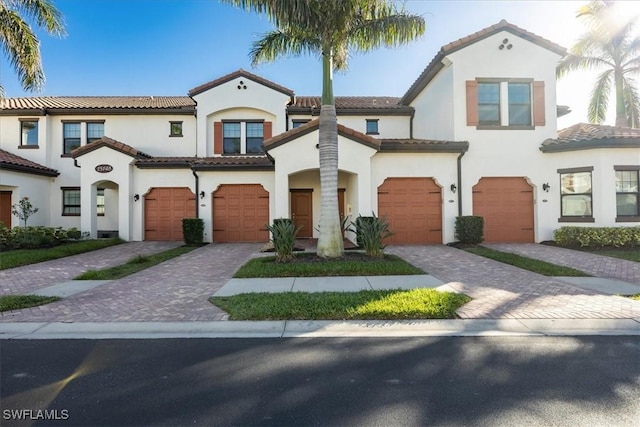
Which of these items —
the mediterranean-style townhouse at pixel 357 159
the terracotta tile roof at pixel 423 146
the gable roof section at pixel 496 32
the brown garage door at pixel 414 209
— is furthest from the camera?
the brown garage door at pixel 414 209

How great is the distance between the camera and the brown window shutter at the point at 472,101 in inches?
534

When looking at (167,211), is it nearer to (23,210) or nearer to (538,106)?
(23,210)

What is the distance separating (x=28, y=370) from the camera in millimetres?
3666

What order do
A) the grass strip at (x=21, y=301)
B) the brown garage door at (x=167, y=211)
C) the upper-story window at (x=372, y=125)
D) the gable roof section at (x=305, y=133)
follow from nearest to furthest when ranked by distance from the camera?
the grass strip at (x=21, y=301) → the gable roof section at (x=305, y=133) → the brown garage door at (x=167, y=211) → the upper-story window at (x=372, y=125)

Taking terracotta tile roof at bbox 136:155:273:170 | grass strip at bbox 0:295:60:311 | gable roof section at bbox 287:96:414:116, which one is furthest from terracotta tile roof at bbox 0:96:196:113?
grass strip at bbox 0:295:60:311

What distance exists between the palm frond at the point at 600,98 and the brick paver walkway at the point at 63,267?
80.4ft

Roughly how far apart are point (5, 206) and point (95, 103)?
741 cm

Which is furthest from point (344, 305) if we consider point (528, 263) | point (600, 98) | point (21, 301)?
point (600, 98)

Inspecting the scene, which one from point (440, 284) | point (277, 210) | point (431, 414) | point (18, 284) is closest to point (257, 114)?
point (277, 210)

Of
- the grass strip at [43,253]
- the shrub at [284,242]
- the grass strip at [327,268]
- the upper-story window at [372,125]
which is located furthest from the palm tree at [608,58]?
the grass strip at [43,253]

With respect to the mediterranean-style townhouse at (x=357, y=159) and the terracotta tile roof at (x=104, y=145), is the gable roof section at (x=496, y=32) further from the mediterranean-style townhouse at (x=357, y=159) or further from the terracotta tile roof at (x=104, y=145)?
the terracotta tile roof at (x=104, y=145)

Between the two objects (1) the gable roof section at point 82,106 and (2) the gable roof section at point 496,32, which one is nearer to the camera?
(2) the gable roof section at point 496,32

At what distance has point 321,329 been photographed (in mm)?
4793

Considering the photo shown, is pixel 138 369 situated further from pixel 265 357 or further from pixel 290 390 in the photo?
pixel 290 390
